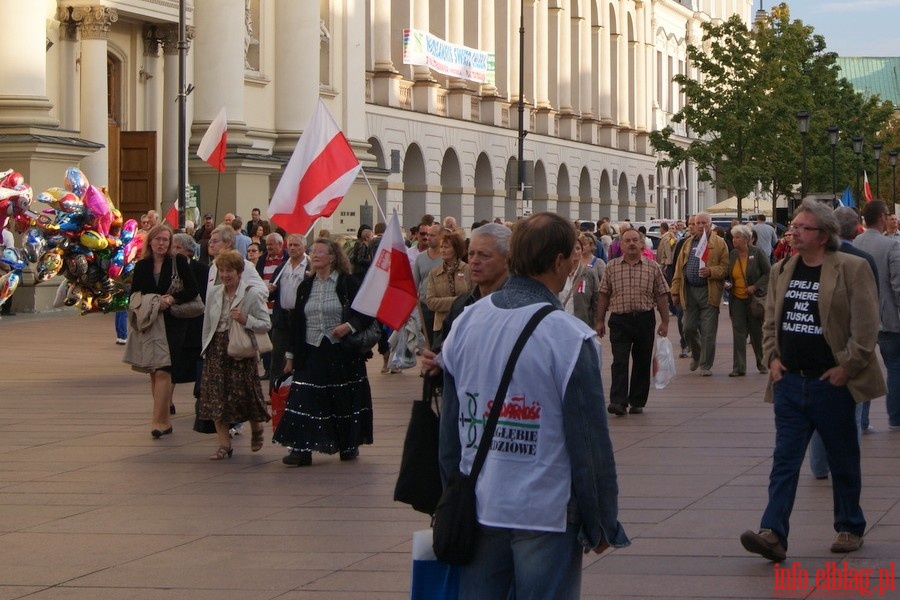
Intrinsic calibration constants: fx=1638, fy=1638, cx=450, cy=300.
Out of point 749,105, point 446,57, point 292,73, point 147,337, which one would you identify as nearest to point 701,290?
point 147,337

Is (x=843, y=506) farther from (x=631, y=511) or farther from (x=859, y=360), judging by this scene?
(x=631, y=511)

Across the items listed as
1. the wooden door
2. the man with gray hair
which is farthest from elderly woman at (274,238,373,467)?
the wooden door

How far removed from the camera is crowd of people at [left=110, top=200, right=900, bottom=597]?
4.96 meters

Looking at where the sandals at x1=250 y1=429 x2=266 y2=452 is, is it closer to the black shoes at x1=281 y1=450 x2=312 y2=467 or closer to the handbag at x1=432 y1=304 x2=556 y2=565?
the black shoes at x1=281 y1=450 x2=312 y2=467

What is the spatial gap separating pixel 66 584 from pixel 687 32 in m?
88.4

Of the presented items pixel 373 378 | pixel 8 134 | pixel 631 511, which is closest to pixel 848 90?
pixel 8 134

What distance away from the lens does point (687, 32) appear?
93.3 m

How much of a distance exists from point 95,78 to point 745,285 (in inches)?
655

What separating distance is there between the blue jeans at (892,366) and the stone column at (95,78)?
20804mm

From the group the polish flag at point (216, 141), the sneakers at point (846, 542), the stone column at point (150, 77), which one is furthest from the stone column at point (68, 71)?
the sneakers at point (846, 542)

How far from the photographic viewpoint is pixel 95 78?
31.7 m

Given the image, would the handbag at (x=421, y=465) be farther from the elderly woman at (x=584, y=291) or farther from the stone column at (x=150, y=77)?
the stone column at (x=150, y=77)

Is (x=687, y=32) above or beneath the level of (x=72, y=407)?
above

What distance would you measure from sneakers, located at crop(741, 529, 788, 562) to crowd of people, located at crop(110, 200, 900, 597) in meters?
0.01
